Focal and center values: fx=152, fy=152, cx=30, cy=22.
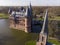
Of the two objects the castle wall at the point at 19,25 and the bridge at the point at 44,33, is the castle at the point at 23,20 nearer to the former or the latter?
the castle wall at the point at 19,25

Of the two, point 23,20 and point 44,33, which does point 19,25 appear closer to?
point 23,20

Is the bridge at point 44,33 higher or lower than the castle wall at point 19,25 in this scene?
higher

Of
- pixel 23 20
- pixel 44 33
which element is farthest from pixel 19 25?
pixel 44 33

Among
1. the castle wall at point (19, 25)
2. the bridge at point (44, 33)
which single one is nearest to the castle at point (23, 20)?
the castle wall at point (19, 25)

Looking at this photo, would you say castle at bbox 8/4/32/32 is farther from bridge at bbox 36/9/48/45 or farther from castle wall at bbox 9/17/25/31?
bridge at bbox 36/9/48/45

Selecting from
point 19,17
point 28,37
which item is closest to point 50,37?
point 28,37

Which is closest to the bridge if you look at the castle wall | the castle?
the castle

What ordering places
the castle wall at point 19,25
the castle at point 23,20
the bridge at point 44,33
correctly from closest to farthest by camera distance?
the bridge at point 44,33 → the castle at point 23,20 → the castle wall at point 19,25

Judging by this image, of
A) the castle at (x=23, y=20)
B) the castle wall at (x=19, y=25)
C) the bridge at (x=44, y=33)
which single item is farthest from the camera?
the castle wall at (x=19, y=25)

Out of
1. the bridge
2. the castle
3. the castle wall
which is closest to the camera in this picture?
the bridge

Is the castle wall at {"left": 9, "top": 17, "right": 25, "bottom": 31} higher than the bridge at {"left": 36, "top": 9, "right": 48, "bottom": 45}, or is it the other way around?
the bridge at {"left": 36, "top": 9, "right": 48, "bottom": 45}

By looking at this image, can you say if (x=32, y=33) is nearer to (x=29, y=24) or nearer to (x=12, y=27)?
(x=29, y=24)
